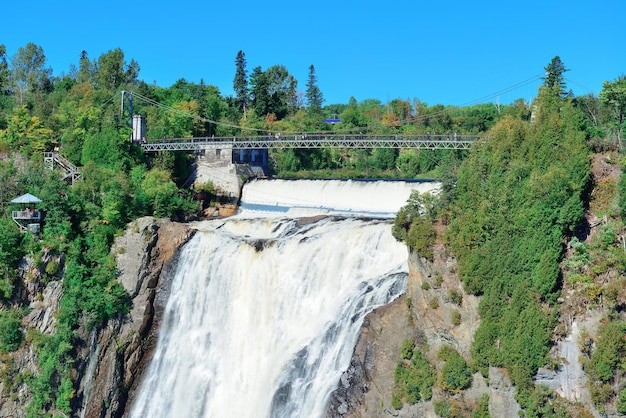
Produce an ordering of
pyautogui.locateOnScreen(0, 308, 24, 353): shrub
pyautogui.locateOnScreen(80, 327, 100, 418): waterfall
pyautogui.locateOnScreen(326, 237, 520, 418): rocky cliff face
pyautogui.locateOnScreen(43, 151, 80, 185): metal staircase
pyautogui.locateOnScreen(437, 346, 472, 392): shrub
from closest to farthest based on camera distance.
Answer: pyautogui.locateOnScreen(437, 346, 472, 392): shrub
pyautogui.locateOnScreen(326, 237, 520, 418): rocky cliff face
pyautogui.locateOnScreen(80, 327, 100, 418): waterfall
pyautogui.locateOnScreen(0, 308, 24, 353): shrub
pyautogui.locateOnScreen(43, 151, 80, 185): metal staircase

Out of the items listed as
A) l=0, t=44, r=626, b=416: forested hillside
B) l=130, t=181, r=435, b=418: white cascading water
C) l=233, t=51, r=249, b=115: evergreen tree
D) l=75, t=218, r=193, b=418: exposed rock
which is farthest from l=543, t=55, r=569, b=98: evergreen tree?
l=233, t=51, r=249, b=115: evergreen tree

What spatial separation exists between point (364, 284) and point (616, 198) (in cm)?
1248

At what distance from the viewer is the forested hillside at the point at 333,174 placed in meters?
33.2

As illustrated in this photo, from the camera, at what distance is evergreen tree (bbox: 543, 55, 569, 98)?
40.0 meters

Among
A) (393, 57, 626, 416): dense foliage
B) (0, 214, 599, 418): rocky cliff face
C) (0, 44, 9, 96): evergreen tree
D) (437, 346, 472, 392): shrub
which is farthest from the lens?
(0, 44, 9, 96): evergreen tree

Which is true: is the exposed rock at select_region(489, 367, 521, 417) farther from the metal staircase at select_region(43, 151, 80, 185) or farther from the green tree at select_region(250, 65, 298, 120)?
the green tree at select_region(250, 65, 298, 120)

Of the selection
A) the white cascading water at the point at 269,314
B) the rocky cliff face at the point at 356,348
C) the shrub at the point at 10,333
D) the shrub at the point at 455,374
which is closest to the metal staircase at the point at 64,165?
the rocky cliff face at the point at 356,348

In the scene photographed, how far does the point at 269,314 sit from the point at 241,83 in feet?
186

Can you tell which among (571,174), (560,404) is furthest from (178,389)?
(571,174)

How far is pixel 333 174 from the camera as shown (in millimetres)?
70500

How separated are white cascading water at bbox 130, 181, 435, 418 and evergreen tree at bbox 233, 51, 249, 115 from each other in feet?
157

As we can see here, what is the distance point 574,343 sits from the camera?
3188 cm

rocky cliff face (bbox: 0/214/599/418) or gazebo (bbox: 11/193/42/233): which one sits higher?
gazebo (bbox: 11/193/42/233)

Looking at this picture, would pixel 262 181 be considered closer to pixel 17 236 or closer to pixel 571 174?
pixel 17 236
